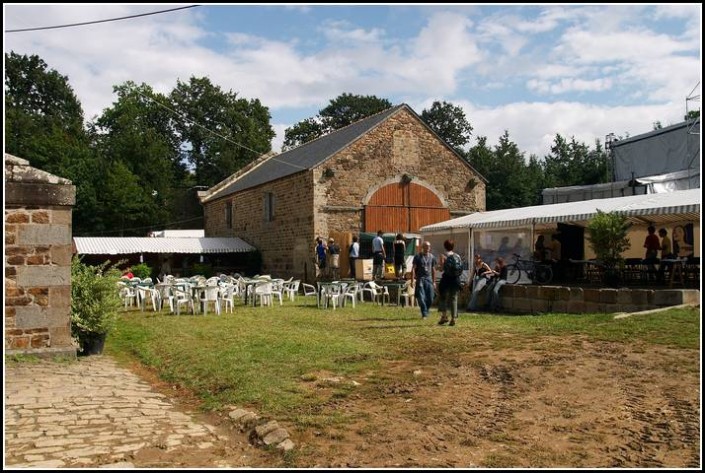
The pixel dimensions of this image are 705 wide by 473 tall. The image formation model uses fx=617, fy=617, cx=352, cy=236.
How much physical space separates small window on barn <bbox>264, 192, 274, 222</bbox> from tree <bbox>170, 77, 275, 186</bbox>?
22.8 metres

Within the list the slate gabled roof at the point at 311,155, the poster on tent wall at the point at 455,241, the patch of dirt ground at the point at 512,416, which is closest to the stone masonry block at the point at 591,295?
the patch of dirt ground at the point at 512,416

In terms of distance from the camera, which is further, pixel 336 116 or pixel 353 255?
pixel 336 116

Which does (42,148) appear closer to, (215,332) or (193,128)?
(193,128)

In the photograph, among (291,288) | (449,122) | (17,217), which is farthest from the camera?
(449,122)

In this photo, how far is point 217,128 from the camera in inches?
2036

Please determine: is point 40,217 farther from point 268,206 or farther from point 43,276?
point 268,206

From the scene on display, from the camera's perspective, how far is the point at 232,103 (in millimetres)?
52219

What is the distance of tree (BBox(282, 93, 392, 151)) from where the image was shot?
5397cm

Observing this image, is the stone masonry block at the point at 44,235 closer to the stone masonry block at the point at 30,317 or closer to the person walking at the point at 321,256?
the stone masonry block at the point at 30,317

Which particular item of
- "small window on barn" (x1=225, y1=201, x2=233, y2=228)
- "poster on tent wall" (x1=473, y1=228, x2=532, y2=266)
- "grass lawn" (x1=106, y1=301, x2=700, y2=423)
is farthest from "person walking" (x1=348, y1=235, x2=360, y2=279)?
"small window on barn" (x1=225, y1=201, x2=233, y2=228)

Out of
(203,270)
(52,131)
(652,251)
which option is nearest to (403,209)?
(203,270)

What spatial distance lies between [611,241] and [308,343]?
24.7 feet

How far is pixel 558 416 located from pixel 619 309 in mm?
6780

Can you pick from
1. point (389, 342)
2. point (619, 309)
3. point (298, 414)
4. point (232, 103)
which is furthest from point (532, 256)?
point (232, 103)
